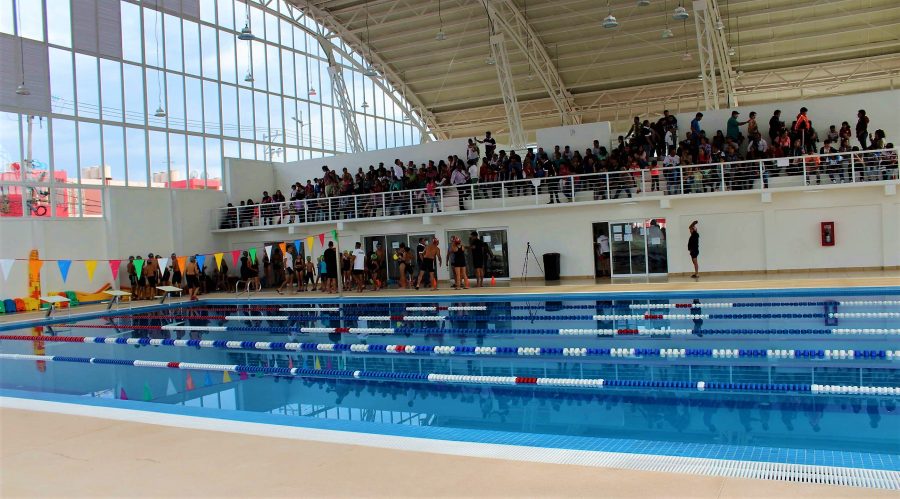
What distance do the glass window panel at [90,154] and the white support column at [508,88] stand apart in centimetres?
1215

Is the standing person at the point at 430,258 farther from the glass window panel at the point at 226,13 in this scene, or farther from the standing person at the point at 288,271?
the glass window panel at the point at 226,13

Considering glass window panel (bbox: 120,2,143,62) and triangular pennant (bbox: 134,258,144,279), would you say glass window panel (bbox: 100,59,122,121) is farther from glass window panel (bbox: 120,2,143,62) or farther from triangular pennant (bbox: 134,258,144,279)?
triangular pennant (bbox: 134,258,144,279)

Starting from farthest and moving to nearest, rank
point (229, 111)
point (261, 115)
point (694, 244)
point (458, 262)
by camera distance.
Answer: point (261, 115) → point (229, 111) → point (458, 262) → point (694, 244)

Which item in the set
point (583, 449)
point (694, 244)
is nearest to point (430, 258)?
point (694, 244)

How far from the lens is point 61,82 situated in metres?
19.4

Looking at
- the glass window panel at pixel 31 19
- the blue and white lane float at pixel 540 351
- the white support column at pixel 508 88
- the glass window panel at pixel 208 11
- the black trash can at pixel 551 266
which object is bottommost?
the blue and white lane float at pixel 540 351

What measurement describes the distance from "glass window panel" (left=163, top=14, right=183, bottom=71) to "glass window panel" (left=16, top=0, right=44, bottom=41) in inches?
153

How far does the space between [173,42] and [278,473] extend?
72.1ft

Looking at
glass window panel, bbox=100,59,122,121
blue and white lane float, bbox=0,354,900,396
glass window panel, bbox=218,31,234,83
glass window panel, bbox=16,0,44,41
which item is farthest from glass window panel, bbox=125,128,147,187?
blue and white lane float, bbox=0,354,900,396

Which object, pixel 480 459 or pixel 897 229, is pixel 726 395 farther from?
pixel 897 229

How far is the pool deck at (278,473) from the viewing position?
330 centimetres

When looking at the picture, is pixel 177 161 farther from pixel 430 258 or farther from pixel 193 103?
pixel 430 258

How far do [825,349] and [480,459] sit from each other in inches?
233

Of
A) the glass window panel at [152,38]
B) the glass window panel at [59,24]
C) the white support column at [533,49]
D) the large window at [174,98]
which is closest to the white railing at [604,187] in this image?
the large window at [174,98]
